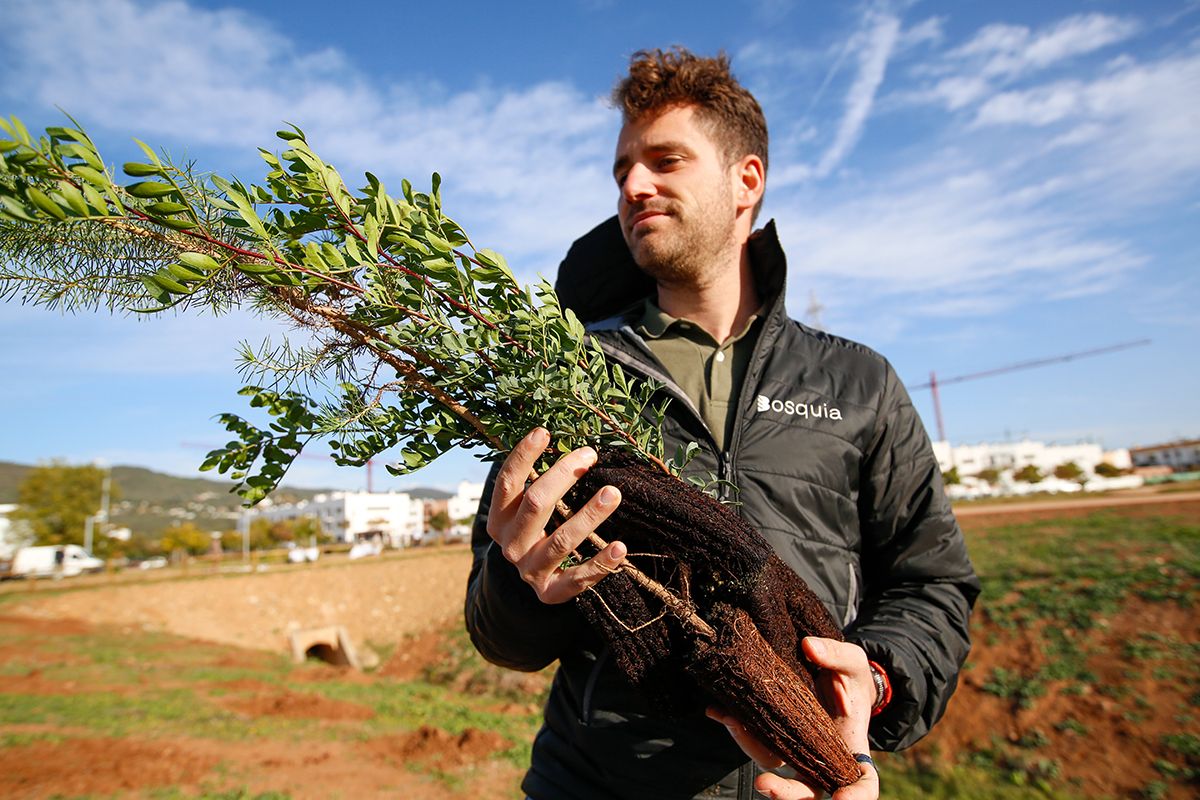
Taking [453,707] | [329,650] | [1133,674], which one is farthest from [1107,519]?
[329,650]

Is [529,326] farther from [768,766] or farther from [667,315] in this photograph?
[768,766]

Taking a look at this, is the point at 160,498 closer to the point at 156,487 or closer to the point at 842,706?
the point at 156,487

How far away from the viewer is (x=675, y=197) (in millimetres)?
2299

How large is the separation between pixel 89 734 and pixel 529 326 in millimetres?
13131

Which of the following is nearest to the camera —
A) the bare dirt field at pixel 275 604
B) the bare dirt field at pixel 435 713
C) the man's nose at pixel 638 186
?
the man's nose at pixel 638 186

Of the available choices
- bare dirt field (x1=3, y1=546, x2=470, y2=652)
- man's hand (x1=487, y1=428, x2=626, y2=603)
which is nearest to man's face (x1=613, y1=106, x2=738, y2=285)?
man's hand (x1=487, y1=428, x2=626, y2=603)

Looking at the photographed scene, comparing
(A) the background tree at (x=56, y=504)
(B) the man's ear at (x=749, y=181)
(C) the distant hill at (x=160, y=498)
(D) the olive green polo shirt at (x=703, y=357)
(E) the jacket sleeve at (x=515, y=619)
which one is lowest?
(E) the jacket sleeve at (x=515, y=619)

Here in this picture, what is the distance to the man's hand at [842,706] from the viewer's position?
5.49 feet

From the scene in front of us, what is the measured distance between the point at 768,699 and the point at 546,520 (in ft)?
2.18

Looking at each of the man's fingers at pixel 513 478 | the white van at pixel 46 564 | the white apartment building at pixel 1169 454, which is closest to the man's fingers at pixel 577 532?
the man's fingers at pixel 513 478

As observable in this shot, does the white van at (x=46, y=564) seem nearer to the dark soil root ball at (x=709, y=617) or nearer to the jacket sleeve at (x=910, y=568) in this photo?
the dark soil root ball at (x=709, y=617)

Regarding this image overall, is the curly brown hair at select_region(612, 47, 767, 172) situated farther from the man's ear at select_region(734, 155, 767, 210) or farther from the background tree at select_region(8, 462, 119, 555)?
the background tree at select_region(8, 462, 119, 555)

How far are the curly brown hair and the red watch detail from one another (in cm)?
177

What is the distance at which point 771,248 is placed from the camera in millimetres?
2621
